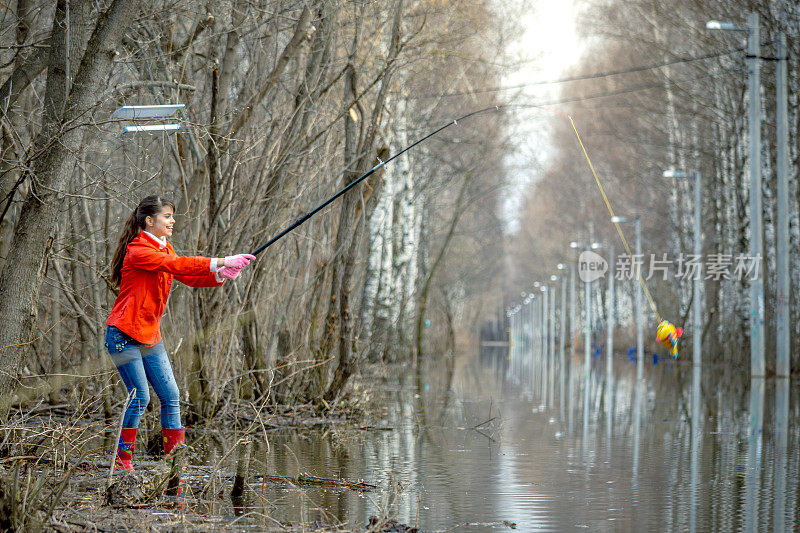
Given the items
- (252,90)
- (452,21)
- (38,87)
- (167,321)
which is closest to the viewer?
A: (167,321)

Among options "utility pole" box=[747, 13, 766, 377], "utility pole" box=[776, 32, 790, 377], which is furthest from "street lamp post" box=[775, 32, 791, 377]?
"utility pole" box=[747, 13, 766, 377]

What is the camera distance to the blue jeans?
6.76 metres

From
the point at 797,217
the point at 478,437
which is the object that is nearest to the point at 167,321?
the point at 478,437

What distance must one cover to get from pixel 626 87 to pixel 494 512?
119ft

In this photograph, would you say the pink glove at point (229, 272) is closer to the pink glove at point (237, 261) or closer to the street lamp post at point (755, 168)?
the pink glove at point (237, 261)

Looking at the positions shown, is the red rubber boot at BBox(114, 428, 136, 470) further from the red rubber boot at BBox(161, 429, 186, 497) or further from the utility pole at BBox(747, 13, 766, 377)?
the utility pole at BBox(747, 13, 766, 377)

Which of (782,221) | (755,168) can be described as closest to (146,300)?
(782,221)

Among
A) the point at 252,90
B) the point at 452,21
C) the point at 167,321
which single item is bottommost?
the point at 167,321

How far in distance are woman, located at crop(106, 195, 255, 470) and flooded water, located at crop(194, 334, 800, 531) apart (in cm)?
80

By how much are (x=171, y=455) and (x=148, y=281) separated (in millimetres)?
1032

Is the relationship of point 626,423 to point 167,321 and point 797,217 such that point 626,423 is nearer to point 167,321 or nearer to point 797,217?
point 167,321

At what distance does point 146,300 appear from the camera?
22.4 feet

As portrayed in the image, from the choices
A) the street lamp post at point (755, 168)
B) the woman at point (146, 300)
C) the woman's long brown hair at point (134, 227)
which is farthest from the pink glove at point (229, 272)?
the street lamp post at point (755, 168)

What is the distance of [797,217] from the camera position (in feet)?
88.4
